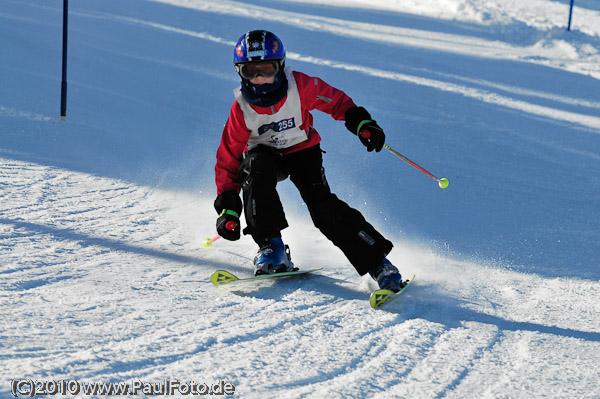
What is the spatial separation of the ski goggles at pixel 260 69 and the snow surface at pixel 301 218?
115cm

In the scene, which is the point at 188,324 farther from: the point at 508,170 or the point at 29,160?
the point at 508,170

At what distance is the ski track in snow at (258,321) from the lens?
8.34ft

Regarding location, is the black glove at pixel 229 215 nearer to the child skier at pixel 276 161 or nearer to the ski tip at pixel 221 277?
the child skier at pixel 276 161

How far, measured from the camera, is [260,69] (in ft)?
12.3

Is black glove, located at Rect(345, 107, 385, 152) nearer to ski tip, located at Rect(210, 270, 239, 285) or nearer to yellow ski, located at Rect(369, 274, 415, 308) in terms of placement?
yellow ski, located at Rect(369, 274, 415, 308)

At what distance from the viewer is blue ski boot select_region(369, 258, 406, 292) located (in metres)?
3.62

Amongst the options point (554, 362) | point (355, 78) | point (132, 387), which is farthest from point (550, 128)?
point (132, 387)

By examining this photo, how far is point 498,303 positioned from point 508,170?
370cm

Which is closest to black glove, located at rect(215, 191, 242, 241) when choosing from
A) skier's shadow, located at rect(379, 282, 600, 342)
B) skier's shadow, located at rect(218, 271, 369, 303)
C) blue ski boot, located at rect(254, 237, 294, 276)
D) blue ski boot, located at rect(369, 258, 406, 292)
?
blue ski boot, located at rect(254, 237, 294, 276)

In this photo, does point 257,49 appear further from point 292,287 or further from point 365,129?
point 292,287

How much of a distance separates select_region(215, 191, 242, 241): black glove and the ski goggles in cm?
69

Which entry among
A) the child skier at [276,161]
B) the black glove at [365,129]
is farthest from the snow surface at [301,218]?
the black glove at [365,129]

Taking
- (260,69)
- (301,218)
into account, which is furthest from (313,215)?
(301,218)

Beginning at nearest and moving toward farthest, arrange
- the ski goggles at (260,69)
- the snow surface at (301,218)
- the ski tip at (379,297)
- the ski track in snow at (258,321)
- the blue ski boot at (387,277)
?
1. the ski track in snow at (258,321)
2. the snow surface at (301,218)
3. the ski tip at (379,297)
4. the blue ski boot at (387,277)
5. the ski goggles at (260,69)
